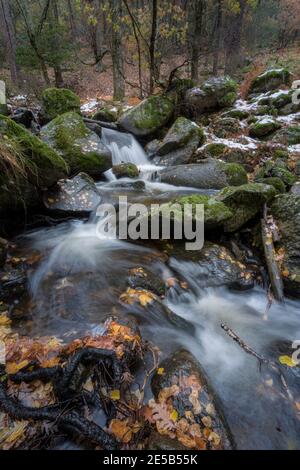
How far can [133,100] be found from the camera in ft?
45.2

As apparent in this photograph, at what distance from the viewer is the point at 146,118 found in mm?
10297

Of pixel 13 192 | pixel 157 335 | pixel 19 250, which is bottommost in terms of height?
pixel 157 335

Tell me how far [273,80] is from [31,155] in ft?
42.0

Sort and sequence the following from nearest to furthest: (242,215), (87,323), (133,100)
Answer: (87,323) < (242,215) < (133,100)

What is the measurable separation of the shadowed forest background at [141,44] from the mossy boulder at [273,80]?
2227 mm

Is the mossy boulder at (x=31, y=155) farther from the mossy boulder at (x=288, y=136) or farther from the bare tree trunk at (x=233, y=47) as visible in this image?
the bare tree trunk at (x=233, y=47)

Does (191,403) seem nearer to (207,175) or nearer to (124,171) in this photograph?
(207,175)

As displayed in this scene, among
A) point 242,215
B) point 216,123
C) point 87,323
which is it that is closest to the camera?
point 87,323

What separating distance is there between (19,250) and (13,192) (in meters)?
0.96

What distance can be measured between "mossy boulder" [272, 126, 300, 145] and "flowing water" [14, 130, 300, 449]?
651 cm

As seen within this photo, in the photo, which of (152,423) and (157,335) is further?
(157,335)
